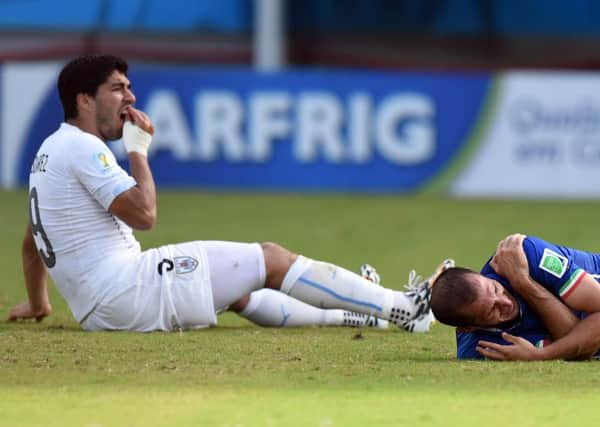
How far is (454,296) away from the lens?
6.38 meters

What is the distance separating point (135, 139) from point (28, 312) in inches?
50.9

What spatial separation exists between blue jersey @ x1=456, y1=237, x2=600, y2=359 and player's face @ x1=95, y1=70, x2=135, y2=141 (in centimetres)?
220

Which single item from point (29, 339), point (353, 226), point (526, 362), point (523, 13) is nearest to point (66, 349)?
point (29, 339)

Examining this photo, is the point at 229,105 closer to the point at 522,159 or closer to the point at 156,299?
the point at 522,159

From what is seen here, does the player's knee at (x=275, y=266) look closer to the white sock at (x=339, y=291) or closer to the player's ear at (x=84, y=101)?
the white sock at (x=339, y=291)

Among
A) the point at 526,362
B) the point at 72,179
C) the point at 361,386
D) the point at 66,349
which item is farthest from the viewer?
the point at 72,179

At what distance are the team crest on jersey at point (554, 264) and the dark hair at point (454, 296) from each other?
0.34 metres

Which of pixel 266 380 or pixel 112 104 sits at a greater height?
pixel 112 104

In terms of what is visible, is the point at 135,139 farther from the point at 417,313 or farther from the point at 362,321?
the point at 417,313

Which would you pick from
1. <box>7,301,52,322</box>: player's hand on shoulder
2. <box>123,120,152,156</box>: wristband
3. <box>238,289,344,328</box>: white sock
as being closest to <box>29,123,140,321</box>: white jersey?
<box>123,120,152,156</box>: wristband

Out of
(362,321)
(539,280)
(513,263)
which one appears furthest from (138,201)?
(539,280)

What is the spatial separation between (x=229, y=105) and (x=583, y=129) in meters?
4.47

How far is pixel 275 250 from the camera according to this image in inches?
302

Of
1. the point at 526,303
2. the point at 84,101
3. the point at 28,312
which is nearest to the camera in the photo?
the point at 526,303
